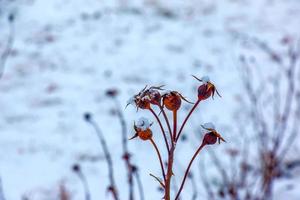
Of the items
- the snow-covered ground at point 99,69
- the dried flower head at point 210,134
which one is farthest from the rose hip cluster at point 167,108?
the snow-covered ground at point 99,69

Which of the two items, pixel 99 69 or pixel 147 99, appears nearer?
pixel 147 99

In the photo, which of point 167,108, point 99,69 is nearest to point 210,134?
point 167,108

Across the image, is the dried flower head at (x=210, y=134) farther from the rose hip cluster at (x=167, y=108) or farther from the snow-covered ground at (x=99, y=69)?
the snow-covered ground at (x=99, y=69)

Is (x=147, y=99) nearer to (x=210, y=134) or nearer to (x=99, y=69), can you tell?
(x=210, y=134)

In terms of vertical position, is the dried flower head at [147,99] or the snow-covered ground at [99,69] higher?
the snow-covered ground at [99,69]

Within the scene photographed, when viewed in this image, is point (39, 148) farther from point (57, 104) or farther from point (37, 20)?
point (37, 20)

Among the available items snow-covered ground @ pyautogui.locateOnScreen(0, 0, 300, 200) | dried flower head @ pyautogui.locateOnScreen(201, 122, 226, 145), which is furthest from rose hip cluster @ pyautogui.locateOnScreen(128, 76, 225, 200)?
snow-covered ground @ pyautogui.locateOnScreen(0, 0, 300, 200)

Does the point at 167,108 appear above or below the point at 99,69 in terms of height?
below

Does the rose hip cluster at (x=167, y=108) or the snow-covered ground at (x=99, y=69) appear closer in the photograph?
the rose hip cluster at (x=167, y=108)
